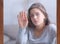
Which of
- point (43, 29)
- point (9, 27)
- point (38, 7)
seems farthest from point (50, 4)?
point (9, 27)

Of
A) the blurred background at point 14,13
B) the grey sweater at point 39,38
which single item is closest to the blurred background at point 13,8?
the blurred background at point 14,13

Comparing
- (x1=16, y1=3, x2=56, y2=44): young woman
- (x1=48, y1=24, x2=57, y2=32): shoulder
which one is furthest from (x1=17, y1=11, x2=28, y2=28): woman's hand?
(x1=48, y1=24, x2=57, y2=32): shoulder

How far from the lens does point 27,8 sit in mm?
970

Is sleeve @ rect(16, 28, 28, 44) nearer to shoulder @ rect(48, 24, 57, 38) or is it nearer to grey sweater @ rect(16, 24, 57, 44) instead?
grey sweater @ rect(16, 24, 57, 44)

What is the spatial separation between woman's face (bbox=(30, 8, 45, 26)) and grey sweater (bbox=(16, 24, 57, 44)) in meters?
0.07

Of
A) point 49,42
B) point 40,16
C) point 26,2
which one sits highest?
point 26,2

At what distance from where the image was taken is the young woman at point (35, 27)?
0.96 meters

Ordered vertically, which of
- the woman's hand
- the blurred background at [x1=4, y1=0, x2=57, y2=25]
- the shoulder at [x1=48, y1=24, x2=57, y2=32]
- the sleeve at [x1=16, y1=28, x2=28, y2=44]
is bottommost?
the sleeve at [x1=16, y1=28, x2=28, y2=44]

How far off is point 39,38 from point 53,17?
0.68 feet

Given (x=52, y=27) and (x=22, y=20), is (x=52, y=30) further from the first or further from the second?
(x=22, y=20)

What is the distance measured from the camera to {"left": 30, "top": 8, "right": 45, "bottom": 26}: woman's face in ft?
3.17

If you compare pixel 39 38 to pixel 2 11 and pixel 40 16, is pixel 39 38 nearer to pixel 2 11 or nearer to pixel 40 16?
pixel 40 16

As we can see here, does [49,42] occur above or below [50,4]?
below

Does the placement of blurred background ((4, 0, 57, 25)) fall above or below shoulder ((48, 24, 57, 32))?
above
